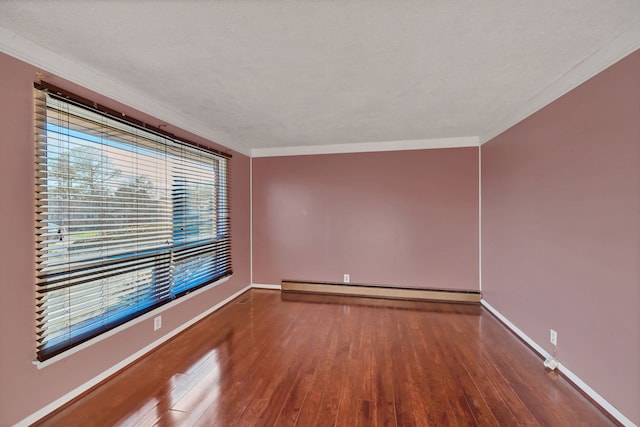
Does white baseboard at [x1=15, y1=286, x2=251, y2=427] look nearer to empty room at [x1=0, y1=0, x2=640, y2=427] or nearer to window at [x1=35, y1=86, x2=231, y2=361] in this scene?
empty room at [x1=0, y1=0, x2=640, y2=427]

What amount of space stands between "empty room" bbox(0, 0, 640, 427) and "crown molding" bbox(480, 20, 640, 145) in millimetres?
14

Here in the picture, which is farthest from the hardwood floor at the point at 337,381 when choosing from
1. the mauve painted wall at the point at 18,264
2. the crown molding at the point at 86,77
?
the crown molding at the point at 86,77

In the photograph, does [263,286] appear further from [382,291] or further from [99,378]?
[99,378]

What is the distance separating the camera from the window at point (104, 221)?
66.3 inches

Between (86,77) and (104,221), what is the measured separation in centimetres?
110

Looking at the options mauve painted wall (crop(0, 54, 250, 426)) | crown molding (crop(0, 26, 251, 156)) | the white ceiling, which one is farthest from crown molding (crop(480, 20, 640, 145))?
mauve painted wall (crop(0, 54, 250, 426))

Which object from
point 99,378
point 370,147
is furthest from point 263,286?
point 370,147

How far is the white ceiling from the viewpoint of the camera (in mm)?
1346

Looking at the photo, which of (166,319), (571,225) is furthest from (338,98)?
(166,319)

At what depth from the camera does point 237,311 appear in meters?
3.44

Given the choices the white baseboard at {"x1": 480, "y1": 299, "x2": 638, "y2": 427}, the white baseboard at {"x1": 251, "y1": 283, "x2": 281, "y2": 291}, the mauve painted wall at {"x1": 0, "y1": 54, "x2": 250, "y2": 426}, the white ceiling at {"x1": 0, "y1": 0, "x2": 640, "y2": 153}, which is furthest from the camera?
the white baseboard at {"x1": 251, "y1": 283, "x2": 281, "y2": 291}

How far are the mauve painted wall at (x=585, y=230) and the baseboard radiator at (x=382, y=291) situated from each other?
0.86m

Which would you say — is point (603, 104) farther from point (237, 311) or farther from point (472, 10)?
point (237, 311)

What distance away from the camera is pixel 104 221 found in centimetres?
204
